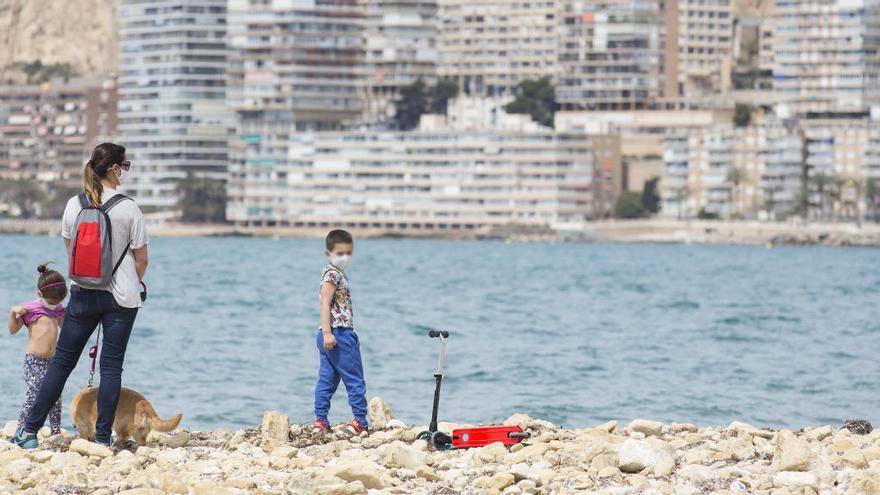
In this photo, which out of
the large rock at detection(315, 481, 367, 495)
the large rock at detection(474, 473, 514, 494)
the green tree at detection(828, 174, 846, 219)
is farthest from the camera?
the green tree at detection(828, 174, 846, 219)

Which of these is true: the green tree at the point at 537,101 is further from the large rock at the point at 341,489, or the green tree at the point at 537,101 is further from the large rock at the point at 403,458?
the large rock at the point at 341,489

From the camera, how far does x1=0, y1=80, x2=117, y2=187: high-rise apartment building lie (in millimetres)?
190375

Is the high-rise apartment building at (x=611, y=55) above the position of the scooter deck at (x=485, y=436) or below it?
above

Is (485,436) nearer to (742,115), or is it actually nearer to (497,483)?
(497,483)

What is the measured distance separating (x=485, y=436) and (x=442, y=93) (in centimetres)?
16001

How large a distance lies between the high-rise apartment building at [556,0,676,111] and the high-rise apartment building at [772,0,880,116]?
11.0 metres

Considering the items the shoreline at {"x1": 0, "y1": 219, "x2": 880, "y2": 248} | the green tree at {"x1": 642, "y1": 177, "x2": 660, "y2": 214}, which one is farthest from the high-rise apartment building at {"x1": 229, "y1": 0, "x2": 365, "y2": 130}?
→ the green tree at {"x1": 642, "y1": 177, "x2": 660, "y2": 214}

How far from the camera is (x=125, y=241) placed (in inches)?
519

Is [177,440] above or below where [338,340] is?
below

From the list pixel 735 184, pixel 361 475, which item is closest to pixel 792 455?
pixel 361 475

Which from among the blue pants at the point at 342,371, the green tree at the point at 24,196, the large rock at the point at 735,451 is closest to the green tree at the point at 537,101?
the green tree at the point at 24,196

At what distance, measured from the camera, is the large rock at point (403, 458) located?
1315cm

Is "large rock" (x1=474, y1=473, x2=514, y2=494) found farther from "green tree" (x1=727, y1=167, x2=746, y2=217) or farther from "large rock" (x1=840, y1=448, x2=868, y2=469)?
"green tree" (x1=727, y1=167, x2=746, y2=217)

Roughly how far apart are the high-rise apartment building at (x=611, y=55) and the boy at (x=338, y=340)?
154933 mm
